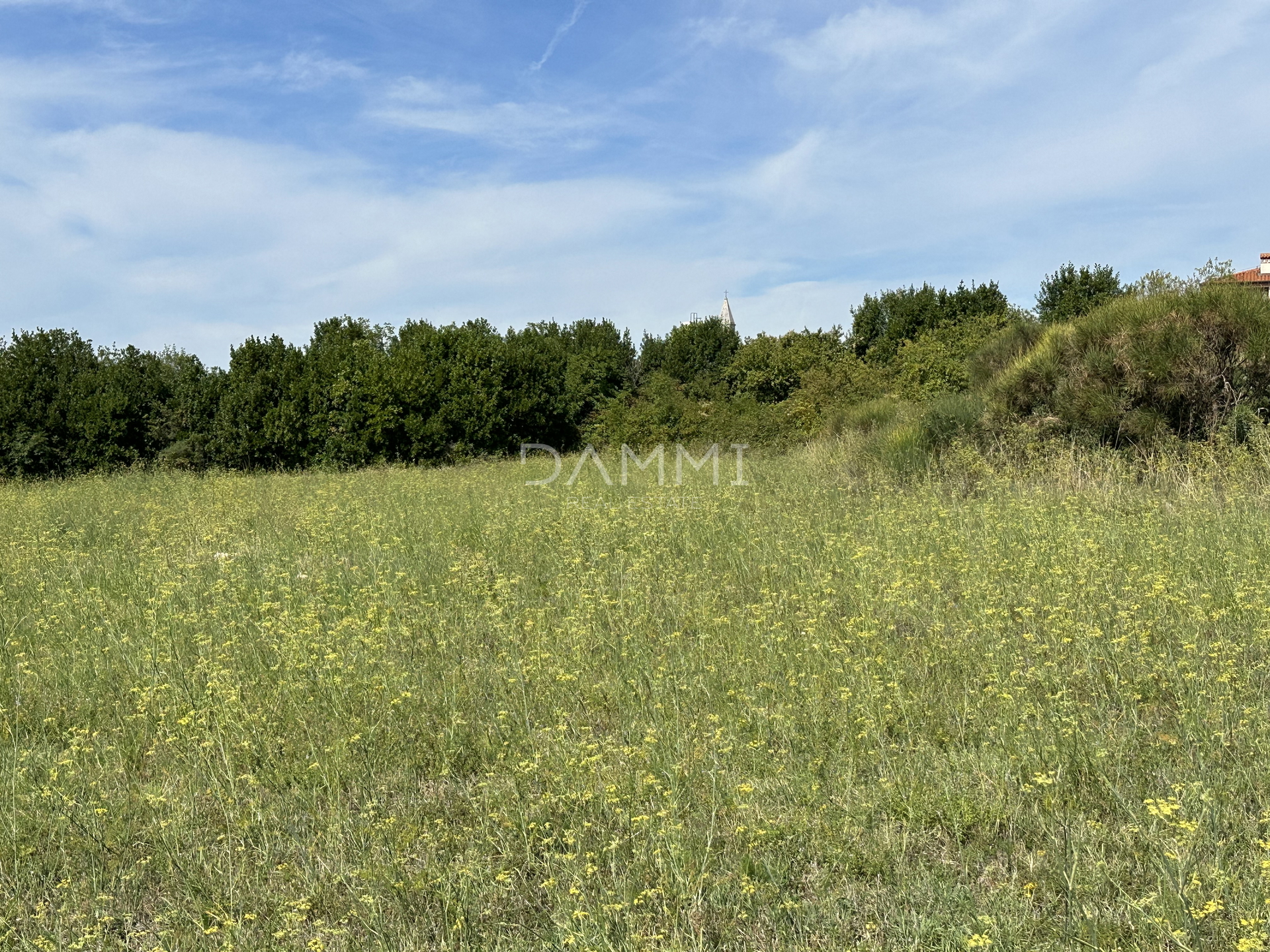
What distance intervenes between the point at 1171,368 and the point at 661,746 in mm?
9511

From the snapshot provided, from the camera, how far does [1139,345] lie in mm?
10695

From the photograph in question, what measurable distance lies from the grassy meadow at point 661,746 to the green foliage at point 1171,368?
3.95 m

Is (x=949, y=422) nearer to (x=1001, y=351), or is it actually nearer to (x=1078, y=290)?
(x=1001, y=351)

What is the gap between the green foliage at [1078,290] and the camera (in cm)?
2359

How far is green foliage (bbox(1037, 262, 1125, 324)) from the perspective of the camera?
23594mm

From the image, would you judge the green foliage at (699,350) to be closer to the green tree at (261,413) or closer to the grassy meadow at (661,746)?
the green tree at (261,413)

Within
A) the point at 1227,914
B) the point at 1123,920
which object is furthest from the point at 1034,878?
the point at 1227,914

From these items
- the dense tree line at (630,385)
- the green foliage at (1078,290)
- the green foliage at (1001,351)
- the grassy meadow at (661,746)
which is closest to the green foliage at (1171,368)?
the dense tree line at (630,385)

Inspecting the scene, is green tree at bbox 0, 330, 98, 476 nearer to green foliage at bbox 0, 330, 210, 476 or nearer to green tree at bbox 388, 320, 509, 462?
green foliage at bbox 0, 330, 210, 476

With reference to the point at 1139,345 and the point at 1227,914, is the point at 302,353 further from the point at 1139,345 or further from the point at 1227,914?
the point at 1227,914

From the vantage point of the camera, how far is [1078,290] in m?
24.2

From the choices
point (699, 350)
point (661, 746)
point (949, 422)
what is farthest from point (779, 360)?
point (661, 746)

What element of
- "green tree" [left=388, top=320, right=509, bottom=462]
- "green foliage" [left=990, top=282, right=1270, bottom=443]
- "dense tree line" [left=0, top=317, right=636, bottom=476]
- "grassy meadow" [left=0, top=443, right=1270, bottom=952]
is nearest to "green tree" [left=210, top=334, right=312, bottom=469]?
"dense tree line" [left=0, top=317, right=636, bottom=476]

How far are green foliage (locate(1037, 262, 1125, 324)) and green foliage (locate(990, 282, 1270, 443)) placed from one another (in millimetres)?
13097
